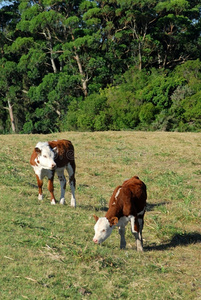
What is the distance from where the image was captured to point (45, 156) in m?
11.5

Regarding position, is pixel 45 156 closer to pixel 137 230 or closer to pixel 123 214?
pixel 123 214

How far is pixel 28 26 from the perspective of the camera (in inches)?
1761

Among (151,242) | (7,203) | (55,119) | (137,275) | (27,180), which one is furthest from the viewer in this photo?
(55,119)

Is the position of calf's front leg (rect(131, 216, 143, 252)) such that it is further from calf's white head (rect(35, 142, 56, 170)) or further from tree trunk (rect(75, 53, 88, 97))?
tree trunk (rect(75, 53, 88, 97))

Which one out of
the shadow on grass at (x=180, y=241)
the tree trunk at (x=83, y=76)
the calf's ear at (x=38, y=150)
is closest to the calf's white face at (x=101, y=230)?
the shadow on grass at (x=180, y=241)

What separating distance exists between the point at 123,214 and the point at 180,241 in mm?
2272

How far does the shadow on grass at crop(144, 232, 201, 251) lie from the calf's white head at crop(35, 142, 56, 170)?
3563 millimetres

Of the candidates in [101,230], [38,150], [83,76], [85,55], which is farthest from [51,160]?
[85,55]

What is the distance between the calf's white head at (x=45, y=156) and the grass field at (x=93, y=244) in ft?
3.50

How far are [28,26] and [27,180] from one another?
3262cm

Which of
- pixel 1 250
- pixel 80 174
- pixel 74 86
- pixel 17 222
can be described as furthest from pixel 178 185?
pixel 74 86

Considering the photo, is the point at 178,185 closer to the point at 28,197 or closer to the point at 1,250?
the point at 28,197

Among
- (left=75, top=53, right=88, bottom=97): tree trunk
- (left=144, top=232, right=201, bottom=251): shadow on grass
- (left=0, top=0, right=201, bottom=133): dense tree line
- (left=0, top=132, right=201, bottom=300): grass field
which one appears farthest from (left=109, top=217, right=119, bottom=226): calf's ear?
(left=75, top=53, right=88, bottom=97): tree trunk

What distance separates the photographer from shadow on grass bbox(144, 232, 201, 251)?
9.52m
